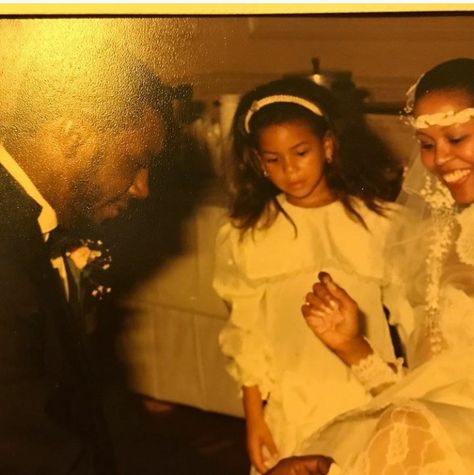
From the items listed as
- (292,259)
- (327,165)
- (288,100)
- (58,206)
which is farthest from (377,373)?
(58,206)

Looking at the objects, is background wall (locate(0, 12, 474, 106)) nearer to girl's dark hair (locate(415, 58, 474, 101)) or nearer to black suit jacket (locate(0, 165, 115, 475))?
girl's dark hair (locate(415, 58, 474, 101))

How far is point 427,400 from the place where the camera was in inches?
45.9

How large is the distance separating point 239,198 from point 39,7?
1.48ft

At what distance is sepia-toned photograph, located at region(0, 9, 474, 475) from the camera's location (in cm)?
119

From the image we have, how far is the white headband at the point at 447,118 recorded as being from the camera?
1181 mm

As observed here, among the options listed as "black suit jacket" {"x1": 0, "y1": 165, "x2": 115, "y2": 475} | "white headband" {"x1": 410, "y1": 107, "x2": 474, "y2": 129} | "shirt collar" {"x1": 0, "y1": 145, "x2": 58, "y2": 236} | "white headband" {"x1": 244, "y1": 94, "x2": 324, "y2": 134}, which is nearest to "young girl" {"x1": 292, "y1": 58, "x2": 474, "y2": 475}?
"white headband" {"x1": 410, "y1": 107, "x2": 474, "y2": 129}

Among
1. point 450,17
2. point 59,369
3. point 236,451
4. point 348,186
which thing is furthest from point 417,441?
point 450,17

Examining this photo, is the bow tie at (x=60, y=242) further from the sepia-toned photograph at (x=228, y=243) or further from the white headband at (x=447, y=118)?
the white headband at (x=447, y=118)

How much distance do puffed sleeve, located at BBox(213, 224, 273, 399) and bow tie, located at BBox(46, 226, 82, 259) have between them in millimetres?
230

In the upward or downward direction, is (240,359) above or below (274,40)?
below

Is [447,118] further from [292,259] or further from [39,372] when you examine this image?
[39,372]

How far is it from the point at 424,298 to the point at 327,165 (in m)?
0.26

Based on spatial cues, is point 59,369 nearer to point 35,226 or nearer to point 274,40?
point 35,226

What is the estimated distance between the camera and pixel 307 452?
1.19 metres
